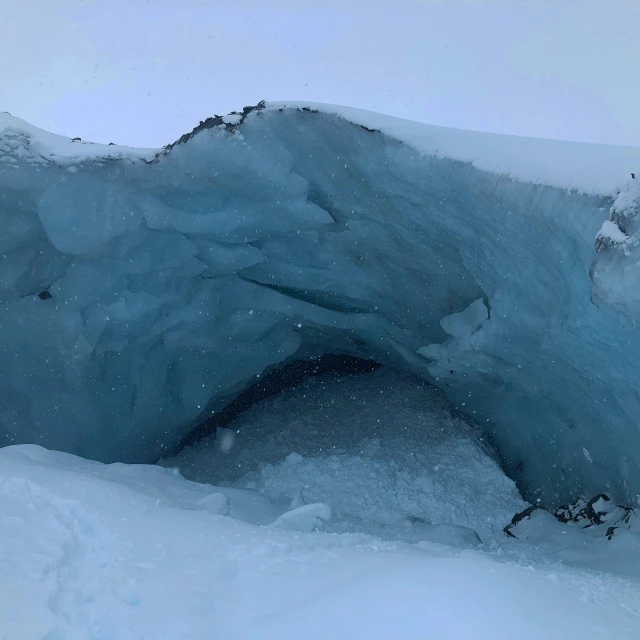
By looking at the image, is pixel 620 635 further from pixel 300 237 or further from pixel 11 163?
pixel 11 163

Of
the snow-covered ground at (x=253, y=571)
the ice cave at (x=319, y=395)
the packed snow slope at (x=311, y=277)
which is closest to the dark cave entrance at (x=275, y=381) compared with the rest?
the ice cave at (x=319, y=395)

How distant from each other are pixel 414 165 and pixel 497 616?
2293 mm

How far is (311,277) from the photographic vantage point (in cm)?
450

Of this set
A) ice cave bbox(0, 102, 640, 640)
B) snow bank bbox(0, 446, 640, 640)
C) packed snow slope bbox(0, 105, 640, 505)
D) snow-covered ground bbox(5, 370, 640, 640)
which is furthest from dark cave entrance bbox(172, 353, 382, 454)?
snow bank bbox(0, 446, 640, 640)

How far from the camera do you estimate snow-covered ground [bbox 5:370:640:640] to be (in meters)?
1.66

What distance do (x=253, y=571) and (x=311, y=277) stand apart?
8.89 ft

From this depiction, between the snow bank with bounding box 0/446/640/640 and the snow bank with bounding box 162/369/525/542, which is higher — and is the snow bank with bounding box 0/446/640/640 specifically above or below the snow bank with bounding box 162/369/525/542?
above

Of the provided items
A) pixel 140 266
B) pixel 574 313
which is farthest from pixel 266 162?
pixel 574 313

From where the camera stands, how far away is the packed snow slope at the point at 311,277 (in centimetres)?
307

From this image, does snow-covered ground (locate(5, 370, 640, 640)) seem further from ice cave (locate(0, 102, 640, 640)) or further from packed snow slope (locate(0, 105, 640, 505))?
packed snow slope (locate(0, 105, 640, 505))

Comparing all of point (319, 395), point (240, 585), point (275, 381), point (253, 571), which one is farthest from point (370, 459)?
point (240, 585)

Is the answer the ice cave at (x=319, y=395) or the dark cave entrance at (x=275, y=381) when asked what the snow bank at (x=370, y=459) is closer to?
the ice cave at (x=319, y=395)

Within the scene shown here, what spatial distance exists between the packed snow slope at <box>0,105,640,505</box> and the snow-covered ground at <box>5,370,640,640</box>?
0.86 m

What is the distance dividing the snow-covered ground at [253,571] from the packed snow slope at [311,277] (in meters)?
0.86
